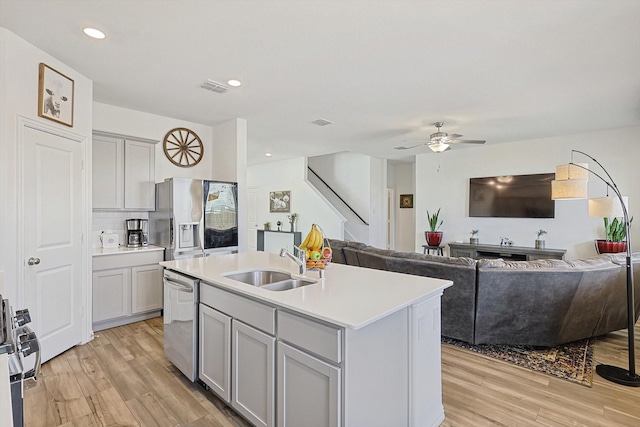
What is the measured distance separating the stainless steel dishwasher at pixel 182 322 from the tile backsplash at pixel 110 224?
80.9 inches

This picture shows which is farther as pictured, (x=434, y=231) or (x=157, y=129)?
(x=434, y=231)

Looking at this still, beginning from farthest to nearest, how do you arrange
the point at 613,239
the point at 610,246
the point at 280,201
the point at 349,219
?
the point at 280,201 < the point at 349,219 < the point at 613,239 < the point at 610,246

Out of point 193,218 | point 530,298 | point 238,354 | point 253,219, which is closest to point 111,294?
point 193,218

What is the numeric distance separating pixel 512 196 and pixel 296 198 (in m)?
4.62

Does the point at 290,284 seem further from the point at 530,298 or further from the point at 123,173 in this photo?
the point at 123,173

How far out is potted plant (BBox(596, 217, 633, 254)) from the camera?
4738mm

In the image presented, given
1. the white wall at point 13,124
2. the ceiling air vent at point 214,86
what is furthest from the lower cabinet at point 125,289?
the ceiling air vent at point 214,86

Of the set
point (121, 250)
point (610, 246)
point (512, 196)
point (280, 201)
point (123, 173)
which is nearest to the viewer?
point (121, 250)

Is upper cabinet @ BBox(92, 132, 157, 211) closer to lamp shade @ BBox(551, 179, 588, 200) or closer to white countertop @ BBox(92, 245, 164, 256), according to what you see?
white countertop @ BBox(92, 245, 164, 256)

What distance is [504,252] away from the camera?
5715mm

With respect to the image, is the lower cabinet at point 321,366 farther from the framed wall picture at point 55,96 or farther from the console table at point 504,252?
the console table at point 504,252

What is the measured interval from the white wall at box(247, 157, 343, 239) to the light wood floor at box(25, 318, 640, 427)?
481 centimetres

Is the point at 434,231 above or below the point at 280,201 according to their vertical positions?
below

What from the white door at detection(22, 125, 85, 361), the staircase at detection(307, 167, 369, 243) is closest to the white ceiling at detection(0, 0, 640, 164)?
the white door at detection(22, 125, 85, 361)
